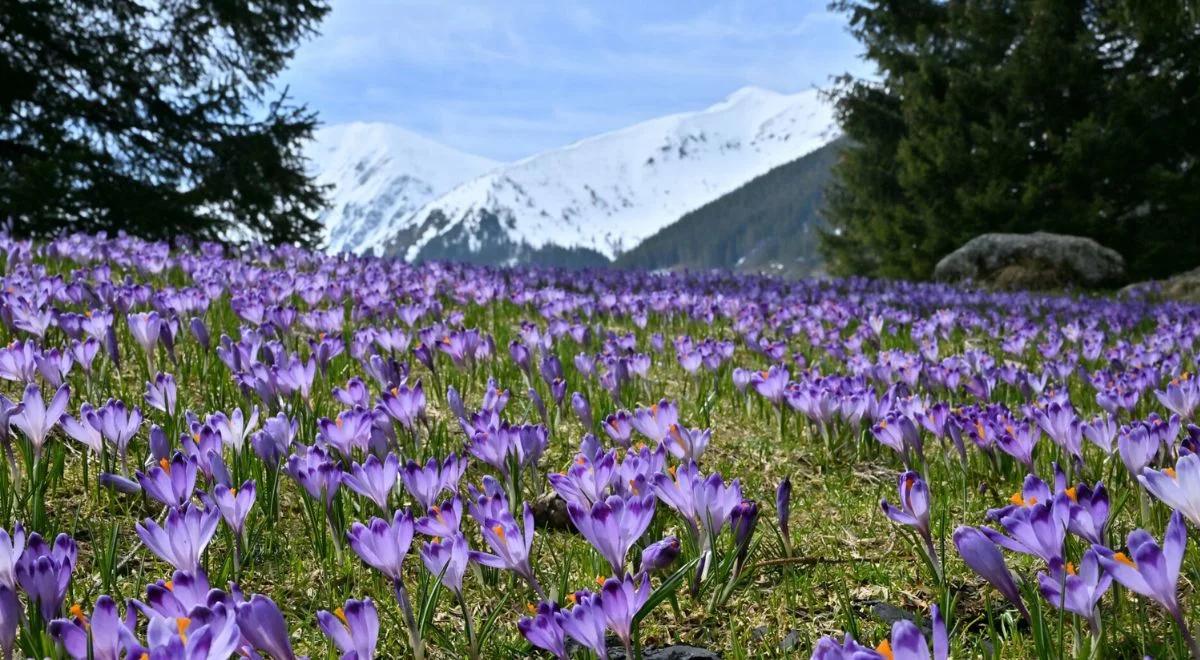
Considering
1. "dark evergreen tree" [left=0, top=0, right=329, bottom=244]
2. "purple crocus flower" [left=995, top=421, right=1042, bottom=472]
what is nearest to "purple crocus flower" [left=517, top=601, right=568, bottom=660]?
"purple crocus flower" [left=995, top=421, right=1042, bottom=472]

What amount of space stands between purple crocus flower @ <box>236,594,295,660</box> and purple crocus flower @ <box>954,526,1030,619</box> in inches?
46.3

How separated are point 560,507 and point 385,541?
970 mm

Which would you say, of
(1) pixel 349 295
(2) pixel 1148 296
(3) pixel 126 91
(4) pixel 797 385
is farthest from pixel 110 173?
(2) pixel 1148 296

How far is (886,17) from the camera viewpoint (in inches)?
1009

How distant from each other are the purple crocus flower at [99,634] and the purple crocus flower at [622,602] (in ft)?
2.36

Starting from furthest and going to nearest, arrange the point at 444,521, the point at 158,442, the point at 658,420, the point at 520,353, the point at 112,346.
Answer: the point at 520,353
the point at 112,346
the point at 658,420
the point at 158,442
the point at 444,521

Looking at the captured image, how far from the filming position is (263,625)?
1.32 metres

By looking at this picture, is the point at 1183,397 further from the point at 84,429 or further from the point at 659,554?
the point at 84,429

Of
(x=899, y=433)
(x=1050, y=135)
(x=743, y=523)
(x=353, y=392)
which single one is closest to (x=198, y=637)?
(x=743, y=523)

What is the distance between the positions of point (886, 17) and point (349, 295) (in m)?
23.5

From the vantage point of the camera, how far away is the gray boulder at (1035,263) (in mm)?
15258

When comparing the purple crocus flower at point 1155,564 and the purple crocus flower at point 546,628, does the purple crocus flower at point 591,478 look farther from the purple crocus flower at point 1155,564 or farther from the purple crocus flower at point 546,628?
the purple crocus flower at point 1155,564

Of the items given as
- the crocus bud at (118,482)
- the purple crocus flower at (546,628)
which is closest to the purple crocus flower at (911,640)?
the purple crocus flower at (546,628)

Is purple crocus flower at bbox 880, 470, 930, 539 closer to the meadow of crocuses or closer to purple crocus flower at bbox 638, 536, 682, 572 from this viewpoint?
the meadow of crocuses
